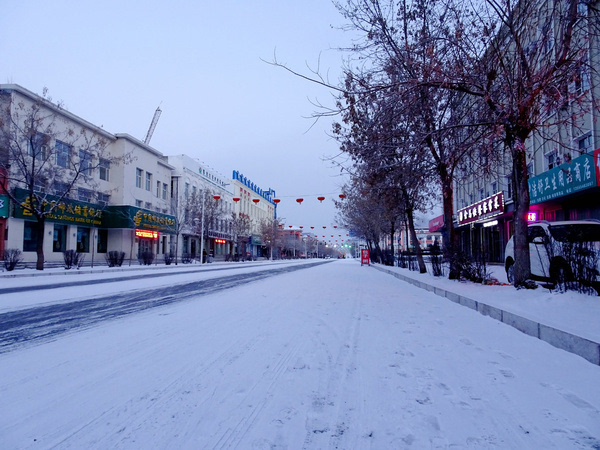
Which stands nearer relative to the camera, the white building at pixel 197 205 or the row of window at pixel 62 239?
the row of window at pixel 62 239

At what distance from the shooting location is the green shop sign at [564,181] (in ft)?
48.5

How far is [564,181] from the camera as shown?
1666 cm

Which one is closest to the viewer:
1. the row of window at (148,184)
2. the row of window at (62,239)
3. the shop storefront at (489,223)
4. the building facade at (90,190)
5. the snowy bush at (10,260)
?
the snowy bush at (10,260)

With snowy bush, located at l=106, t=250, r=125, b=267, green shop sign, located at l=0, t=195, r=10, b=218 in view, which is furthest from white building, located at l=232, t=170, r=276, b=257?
green shop sign, located at l=0, t=195, r=10, b=218

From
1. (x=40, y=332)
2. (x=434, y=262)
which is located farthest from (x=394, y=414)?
(x=434, y=262)

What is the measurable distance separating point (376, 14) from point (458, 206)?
101ft

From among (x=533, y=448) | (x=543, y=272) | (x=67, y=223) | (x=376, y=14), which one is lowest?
(x=533, y=448)

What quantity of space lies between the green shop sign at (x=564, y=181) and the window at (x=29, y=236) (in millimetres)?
31736

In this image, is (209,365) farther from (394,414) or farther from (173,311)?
(173,311)

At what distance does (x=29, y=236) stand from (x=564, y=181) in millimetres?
32923

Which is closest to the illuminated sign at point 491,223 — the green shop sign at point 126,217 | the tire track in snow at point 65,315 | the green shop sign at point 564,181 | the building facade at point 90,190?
the green shop sign at point 564,181

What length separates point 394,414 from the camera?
2.78m

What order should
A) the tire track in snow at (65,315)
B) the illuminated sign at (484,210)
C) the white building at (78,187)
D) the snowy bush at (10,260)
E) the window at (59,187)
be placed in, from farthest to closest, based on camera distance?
the illuminated sign at (484,210) < the window at (59,187) < the white building at (78,187) < the snowy bush at (10,260) < the tire track in snow at (65,315)

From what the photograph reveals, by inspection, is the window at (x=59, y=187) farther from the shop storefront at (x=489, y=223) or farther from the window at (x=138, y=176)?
the shop storefront at (x=489, y=223)
